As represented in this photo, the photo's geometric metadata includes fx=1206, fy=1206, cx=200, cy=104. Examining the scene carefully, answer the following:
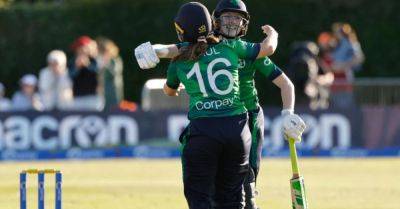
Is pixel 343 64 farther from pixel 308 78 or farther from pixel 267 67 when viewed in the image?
pixel 267 67

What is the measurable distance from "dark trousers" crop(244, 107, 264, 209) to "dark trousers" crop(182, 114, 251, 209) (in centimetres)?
54

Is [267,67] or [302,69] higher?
[302,69]

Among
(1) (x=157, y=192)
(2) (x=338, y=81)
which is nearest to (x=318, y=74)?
(2) (x=338, y=81)

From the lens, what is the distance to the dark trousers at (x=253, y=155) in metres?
8.74

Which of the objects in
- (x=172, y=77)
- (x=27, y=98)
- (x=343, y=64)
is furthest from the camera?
(x=343, y=64)

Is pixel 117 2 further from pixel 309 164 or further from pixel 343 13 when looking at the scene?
pixel 309 164

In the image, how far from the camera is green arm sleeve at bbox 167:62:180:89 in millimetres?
8289

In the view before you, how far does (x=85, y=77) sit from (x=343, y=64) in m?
4.58

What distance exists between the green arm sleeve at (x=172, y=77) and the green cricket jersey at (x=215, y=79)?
130mm

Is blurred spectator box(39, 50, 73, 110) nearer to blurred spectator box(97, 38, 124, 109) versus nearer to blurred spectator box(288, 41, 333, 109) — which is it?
blurred spectator box(97, 38, 124, 109)

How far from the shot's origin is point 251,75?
883 cm

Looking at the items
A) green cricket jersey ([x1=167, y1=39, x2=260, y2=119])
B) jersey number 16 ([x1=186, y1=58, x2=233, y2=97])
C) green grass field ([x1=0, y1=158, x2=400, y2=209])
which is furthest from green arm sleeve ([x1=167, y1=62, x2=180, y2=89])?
green grass field ([x1=0, y1=158, x2=400, y2=209])

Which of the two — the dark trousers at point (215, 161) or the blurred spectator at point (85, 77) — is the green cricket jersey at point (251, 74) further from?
the blurred spectator at point (85, 77)

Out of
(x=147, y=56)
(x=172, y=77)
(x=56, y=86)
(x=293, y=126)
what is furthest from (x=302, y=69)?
(x=147, y=56)
